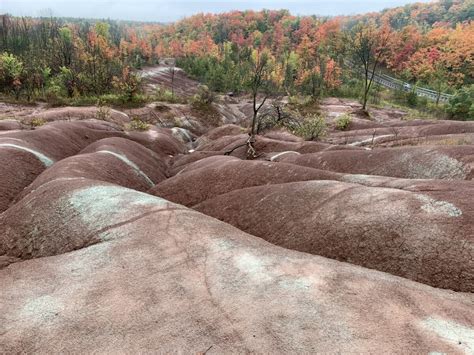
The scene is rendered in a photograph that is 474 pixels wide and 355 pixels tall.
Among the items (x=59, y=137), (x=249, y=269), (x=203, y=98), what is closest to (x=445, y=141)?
(x=249, y=269)

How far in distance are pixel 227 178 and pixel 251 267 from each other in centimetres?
1088

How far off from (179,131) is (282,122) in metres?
18.4

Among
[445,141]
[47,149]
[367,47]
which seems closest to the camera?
[445,141]

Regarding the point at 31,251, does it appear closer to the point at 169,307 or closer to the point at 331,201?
the point at 169,307

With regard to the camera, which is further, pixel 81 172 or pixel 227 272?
pixel 81 172

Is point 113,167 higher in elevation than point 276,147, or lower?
higher

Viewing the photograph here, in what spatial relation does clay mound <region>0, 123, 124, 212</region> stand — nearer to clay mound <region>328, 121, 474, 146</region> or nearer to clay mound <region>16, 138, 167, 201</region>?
clay mound <region>16, 138, 167, 201</region>

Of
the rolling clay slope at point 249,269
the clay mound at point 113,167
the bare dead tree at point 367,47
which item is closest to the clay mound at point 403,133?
the rolling clay slope at point 249,269

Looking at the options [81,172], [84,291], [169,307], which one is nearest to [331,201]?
[169,307]

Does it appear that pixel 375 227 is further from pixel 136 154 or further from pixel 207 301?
pixel 136 154

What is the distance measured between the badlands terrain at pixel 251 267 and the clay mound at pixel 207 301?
0.10ft

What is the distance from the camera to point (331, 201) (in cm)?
1243

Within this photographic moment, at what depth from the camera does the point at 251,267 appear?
344 inches

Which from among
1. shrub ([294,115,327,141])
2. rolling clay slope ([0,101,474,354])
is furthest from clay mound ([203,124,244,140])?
rolling clay slope ([0,101,474,354])
